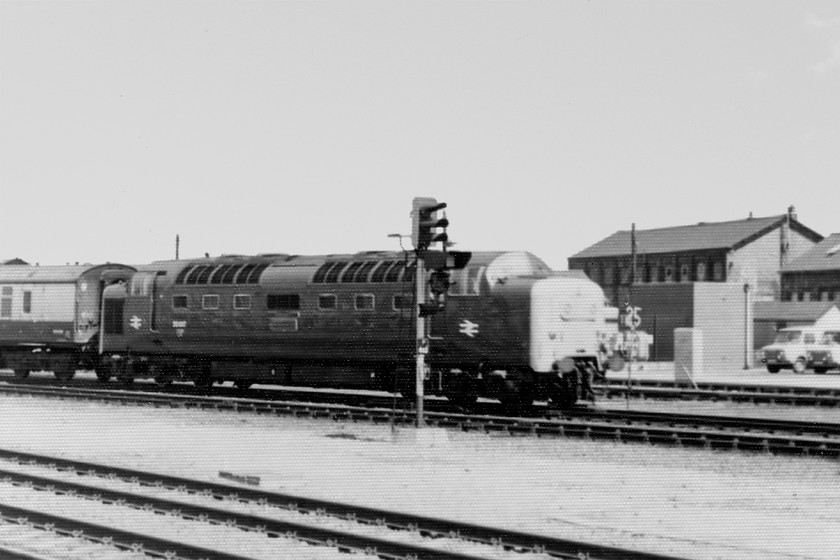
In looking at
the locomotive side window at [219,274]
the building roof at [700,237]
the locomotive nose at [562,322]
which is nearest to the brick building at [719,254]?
the building roof at [700,237]

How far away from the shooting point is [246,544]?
9.62 m

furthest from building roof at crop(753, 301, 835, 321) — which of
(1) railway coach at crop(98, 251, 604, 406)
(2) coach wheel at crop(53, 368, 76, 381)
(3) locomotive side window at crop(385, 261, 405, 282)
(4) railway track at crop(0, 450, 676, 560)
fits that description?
(4) railway track at crop(0, 450, 676, 560)

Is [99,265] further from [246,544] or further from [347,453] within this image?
[246,544]

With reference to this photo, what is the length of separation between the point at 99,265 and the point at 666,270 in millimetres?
56230

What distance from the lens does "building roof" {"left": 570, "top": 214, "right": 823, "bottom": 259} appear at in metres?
74.8

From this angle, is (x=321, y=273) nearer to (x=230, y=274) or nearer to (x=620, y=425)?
(x=230, y=274)

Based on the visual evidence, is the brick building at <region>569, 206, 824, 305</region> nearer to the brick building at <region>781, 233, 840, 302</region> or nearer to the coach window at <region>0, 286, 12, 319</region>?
the brick building at <region>781, 233, 840, 302</region>

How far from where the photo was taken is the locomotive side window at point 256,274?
24.1 metres

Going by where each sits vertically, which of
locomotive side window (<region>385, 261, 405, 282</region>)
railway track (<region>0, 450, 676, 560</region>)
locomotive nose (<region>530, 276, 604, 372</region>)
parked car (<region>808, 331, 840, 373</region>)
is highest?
locomotive side window (<region>385, 261, 405, 282</region>)

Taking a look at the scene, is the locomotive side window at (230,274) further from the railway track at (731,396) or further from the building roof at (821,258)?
the building roof at (821,258)

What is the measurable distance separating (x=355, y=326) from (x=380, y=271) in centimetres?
130

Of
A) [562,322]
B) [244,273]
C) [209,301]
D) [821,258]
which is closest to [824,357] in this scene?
[562,322]

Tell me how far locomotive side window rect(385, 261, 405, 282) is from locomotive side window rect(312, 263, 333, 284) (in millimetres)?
1903

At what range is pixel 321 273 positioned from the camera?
22.9 m
